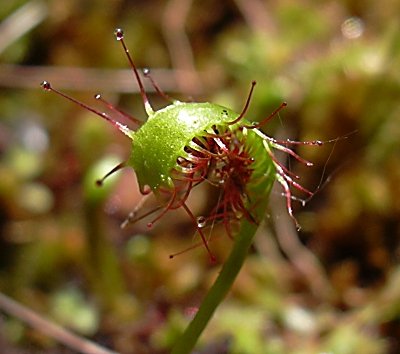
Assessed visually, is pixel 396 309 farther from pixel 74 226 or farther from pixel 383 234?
pixel 74 226

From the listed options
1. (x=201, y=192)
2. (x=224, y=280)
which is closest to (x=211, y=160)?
(x=224, y=280)

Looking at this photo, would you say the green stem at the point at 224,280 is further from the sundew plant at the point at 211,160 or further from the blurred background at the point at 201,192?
the blurred background at the point at 201,192

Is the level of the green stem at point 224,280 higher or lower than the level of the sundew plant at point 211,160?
lower

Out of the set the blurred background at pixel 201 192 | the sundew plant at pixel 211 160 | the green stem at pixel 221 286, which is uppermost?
the blurred background at pixel 201 192

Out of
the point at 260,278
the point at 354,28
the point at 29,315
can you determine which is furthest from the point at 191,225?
the point at 354,28

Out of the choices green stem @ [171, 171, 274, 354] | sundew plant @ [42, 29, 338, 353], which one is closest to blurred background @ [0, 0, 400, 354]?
green stem @ [171, 171, 274, 354]

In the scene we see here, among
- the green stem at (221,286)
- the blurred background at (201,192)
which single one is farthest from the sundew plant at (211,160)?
the blurred background at (201,192)
